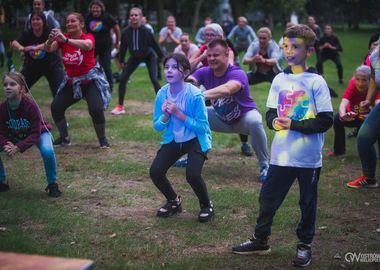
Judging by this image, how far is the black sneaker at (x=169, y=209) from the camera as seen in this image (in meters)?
5.20

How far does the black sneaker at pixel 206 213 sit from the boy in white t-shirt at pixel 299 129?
103cm

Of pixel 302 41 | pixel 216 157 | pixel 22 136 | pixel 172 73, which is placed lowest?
pixel 216 157

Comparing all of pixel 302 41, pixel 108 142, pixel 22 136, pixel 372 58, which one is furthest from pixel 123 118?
pixel 302 41

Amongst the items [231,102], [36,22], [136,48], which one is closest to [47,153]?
[231,102]

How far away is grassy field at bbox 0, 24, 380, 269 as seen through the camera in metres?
4.29

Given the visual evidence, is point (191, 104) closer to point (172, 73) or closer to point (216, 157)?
point (172, 73)

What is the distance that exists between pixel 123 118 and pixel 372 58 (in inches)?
240

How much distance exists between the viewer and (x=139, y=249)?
4.36m

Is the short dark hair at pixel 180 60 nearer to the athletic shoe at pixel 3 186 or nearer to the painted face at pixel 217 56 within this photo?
the painted face at pixel 217 56

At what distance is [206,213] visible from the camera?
5.11m

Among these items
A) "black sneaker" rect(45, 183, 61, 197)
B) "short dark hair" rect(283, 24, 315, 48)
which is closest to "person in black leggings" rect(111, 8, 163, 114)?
"black sneaker" rect(45, 183, 61, 197)

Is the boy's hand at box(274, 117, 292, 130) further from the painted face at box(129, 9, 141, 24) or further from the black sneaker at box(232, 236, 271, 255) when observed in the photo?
the painted face at box(129, 9, 141, 24)

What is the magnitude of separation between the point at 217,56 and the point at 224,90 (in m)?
0.42

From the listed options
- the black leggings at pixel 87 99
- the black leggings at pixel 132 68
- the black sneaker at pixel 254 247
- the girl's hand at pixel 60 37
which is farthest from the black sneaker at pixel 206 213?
the black leggings at pixel 132 68
